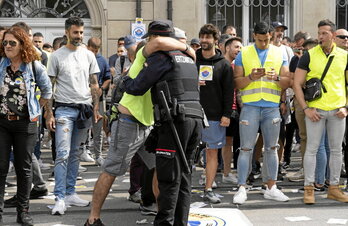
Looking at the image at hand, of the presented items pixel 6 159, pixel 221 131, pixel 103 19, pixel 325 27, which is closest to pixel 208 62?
pixel 221 131

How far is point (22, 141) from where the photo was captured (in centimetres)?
603

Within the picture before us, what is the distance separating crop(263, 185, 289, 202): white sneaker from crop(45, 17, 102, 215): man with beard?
212 centimetres

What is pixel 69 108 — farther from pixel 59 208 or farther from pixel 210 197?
pixel 210 197

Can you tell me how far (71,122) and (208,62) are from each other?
1.74 metres

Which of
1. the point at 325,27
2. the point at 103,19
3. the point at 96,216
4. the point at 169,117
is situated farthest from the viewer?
the point at 103,19

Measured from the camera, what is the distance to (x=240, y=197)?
23.3 ft

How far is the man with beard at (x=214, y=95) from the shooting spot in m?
7.15

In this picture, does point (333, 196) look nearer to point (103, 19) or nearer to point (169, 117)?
point (169, 117)

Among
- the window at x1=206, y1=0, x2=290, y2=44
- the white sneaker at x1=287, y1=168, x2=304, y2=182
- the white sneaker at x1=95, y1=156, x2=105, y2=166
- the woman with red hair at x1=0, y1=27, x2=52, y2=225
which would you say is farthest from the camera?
the window at x1=206, y1=0, x2=290, y2=44

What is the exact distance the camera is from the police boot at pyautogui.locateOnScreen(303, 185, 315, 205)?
7.05 m

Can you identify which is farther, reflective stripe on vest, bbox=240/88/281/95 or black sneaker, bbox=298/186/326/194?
black sneaker, bbox=298/186/326/194

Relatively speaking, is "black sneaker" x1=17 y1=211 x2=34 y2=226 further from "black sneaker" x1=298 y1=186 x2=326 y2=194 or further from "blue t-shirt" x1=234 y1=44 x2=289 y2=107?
"black sneaker" x1=298 y1=186 x2=326 y2=194

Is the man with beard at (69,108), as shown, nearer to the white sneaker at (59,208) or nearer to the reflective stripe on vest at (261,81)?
the white sneaker at (59,208)

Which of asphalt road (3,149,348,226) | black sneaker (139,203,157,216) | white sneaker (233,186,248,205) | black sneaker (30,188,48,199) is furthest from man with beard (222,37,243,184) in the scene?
black sneaker (30,188,48,199)
